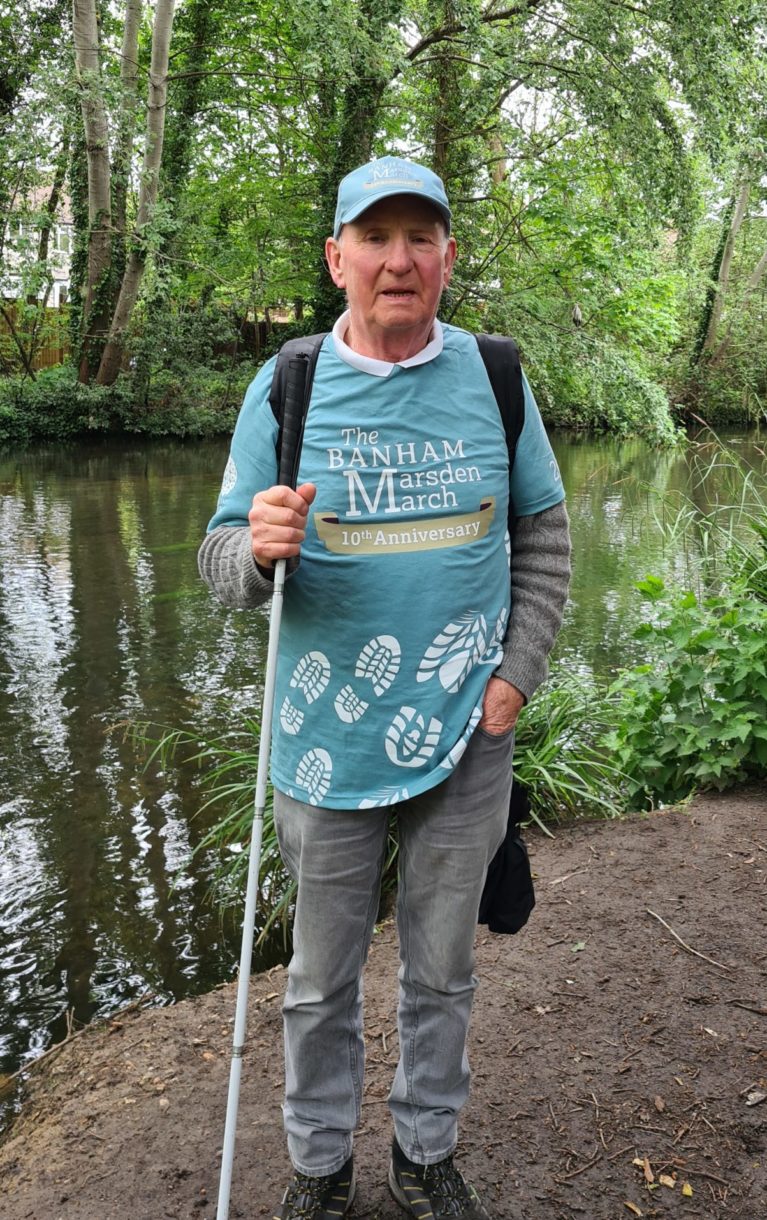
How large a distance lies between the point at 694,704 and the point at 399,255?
294cm

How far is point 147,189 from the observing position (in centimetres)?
1902

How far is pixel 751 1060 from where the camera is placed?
9.17 ft

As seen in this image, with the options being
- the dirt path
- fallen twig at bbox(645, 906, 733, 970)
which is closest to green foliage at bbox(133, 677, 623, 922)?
the dirt path

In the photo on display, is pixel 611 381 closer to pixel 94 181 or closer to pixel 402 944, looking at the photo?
pixel 94 181

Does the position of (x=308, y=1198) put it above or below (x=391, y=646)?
below

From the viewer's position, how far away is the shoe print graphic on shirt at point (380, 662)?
202 centimetres

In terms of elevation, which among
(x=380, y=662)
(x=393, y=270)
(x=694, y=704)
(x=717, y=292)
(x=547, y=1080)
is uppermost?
(x=717, y=292)

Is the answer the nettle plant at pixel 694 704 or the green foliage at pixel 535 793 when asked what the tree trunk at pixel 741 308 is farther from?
the nettle plant at pixel 694 704

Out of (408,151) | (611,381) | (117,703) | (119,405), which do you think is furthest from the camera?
(119,405)

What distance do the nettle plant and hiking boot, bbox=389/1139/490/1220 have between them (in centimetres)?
235

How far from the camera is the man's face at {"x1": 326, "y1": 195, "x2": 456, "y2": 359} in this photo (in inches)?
78.3

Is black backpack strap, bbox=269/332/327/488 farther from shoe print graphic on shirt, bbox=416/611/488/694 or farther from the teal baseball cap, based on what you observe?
shoe print graphic on shirt, bbox=416/611/488/694

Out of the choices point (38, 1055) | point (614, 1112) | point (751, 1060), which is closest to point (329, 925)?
point (614, 1112)

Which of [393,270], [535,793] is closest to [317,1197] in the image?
[393,270]
